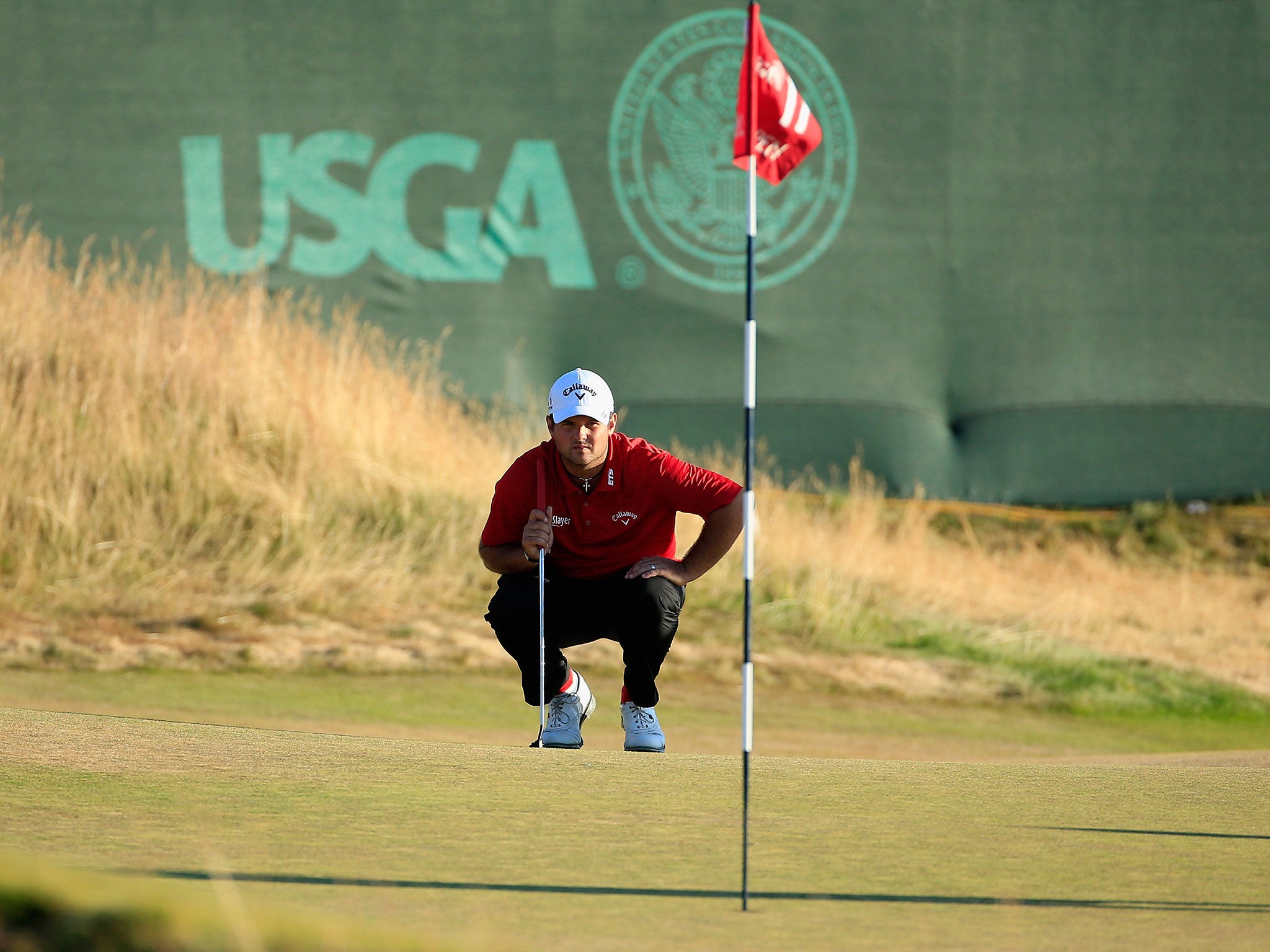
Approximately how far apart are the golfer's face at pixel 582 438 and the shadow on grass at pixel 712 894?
2.18 metres

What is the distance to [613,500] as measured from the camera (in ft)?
15.6

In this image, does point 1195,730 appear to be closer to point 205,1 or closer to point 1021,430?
point 1021,430

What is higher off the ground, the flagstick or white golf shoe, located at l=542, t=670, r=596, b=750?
the flagstick

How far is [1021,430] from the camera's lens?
11.4 meters

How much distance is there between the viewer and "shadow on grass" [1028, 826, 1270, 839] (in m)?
3.19

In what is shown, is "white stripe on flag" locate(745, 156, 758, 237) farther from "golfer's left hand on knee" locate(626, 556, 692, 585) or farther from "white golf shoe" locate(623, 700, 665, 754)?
"white golf shoe" locate(623, 700, 665, 754)

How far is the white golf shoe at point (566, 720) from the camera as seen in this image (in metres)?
4.73

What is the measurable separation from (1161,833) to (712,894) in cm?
119

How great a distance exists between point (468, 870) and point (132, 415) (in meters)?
6.98

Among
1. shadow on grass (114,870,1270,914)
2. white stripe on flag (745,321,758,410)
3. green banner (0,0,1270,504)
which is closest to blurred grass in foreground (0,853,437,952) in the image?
shadow on grass (114,870,1270,914)

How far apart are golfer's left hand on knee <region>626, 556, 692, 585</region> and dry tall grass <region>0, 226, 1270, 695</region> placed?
3712 mm

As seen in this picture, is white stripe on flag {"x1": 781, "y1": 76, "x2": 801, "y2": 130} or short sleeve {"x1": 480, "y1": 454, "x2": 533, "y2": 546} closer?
white stripe on flag {"x1": 781, "y1": 76, "x2": 801, "y2": 130}

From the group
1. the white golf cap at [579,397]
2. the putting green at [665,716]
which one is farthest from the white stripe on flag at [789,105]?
the putting green at [665,716]

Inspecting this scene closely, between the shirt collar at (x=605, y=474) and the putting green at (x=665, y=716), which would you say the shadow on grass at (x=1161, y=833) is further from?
the putting green at (x=665, y=716)
